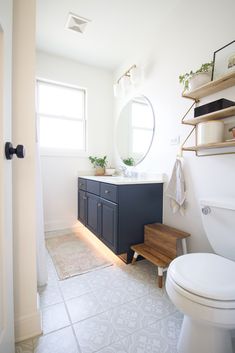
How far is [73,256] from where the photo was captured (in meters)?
1.94

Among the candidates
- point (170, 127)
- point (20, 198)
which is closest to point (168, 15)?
point (170, 127)

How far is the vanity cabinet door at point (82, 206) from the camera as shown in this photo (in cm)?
248

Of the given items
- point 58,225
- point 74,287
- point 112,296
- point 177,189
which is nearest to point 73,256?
point 74,287

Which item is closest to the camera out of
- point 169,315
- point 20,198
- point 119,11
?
point 20,198

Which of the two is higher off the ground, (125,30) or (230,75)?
(125,30)

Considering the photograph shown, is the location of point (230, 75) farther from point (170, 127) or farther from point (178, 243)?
point (178, 243)

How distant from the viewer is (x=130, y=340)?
1003 mm

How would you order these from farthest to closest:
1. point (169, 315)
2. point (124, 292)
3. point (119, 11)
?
point (119, 11) → point (124, 292) → point (169, 315)

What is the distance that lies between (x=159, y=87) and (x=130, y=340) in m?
2.15

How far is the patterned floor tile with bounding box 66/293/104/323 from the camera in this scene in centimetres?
117

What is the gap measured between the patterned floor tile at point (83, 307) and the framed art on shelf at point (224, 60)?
5.92 feet

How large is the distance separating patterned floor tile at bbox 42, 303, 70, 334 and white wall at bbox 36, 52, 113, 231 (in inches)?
60.4

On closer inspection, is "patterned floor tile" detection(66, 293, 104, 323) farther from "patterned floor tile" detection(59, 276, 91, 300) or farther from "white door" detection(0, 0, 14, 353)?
"white door" detection(0, 0, 14, 353)

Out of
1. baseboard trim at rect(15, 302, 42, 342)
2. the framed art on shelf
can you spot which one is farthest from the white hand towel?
baseboard trim at rect(15, 302, 42, 342)
